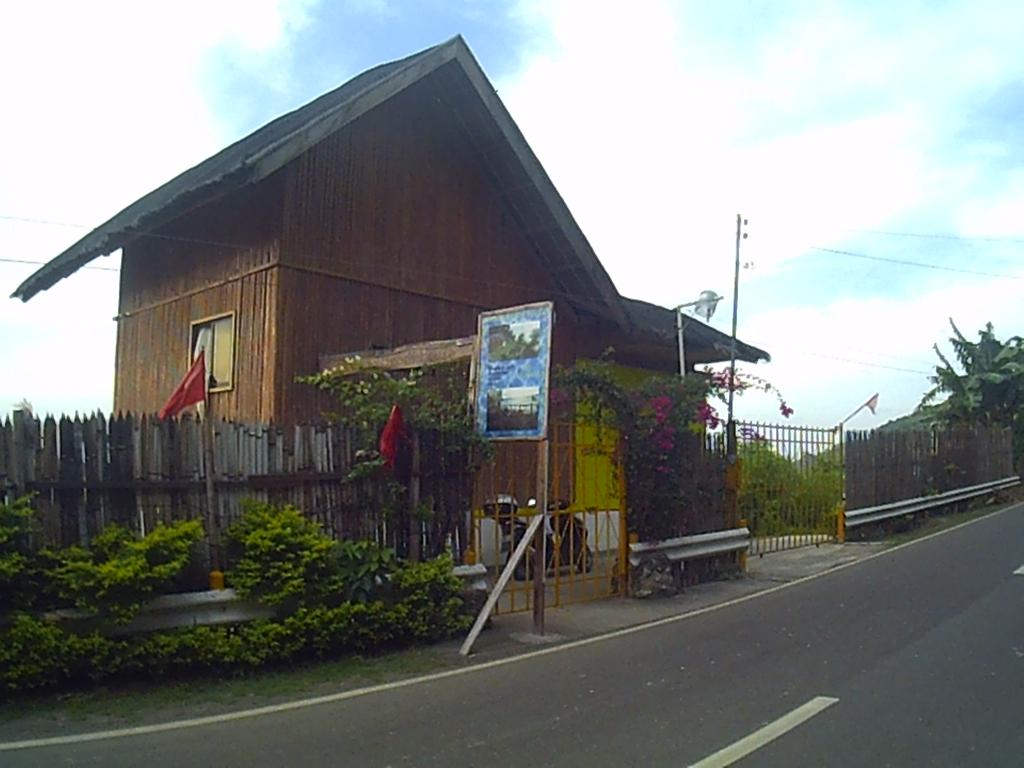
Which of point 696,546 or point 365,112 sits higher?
point 365,112

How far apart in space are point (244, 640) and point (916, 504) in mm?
17777

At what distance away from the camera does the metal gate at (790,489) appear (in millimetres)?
16469

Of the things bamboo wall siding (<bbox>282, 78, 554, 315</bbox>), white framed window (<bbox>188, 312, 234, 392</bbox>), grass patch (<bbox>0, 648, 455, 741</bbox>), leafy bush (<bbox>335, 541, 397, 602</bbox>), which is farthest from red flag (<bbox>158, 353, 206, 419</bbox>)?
white framed window (<bbox>188, 312, 234, 392</bbox>)

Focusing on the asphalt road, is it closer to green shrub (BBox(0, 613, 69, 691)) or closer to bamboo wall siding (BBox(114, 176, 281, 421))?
green shrub (BBox(0, 613, 69, 691))

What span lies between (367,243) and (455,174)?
2263mm

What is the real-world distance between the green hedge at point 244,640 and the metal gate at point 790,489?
7705 mm

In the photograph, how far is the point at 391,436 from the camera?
9.39 m

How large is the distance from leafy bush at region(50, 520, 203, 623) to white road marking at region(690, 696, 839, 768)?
4.31m

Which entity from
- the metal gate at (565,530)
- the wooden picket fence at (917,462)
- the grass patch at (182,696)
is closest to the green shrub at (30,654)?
the grass patch at (182,696)

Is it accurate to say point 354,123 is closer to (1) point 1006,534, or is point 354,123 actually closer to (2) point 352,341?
(2) point 352,341

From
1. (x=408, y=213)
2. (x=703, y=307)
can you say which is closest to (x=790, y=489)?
(x=703, y=307)

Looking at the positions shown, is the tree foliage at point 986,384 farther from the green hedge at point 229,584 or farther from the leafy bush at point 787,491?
the green hedge at point 229,584

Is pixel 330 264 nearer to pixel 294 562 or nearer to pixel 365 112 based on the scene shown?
pixel 365 112

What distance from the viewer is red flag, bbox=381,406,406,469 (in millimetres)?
9352
